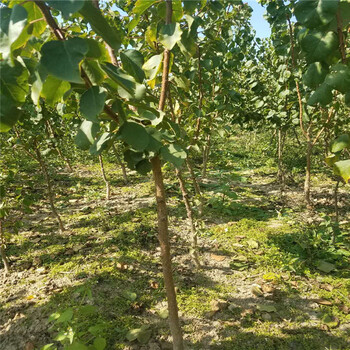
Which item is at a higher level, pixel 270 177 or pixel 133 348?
pixel 270 177

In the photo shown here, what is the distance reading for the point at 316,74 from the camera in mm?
1040

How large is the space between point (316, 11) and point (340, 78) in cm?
22

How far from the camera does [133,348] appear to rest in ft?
6.61

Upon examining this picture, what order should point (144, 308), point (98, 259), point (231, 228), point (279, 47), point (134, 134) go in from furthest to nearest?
point (231, 228) → point (279, 47) → point (98, 259) → point (144, 308) → point (134, 134)

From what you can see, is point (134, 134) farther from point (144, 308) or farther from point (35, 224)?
point (35, 224)

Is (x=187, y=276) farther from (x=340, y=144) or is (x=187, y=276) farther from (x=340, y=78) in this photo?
(x=340, y=78)

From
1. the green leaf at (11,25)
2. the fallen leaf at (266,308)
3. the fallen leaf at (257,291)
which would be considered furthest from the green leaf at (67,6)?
the fallen leaf at (257,291)

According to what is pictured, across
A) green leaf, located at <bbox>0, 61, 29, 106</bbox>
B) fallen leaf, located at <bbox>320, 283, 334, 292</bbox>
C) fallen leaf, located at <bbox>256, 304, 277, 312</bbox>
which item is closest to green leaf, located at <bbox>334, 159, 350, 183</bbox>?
green leaf, located at <bbox>0, 61, 29, 106</bbox>

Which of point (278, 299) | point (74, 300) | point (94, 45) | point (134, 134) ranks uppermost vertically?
point (94, 45)

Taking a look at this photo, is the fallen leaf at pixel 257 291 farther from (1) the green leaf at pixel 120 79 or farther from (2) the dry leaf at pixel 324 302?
(1) the green leaf at pixel 120 79

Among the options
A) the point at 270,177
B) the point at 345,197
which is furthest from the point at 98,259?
the point at 270,177


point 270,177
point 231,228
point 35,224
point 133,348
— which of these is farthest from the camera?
point 270,177

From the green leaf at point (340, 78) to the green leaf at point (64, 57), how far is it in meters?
0.79

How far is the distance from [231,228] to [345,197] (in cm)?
223
